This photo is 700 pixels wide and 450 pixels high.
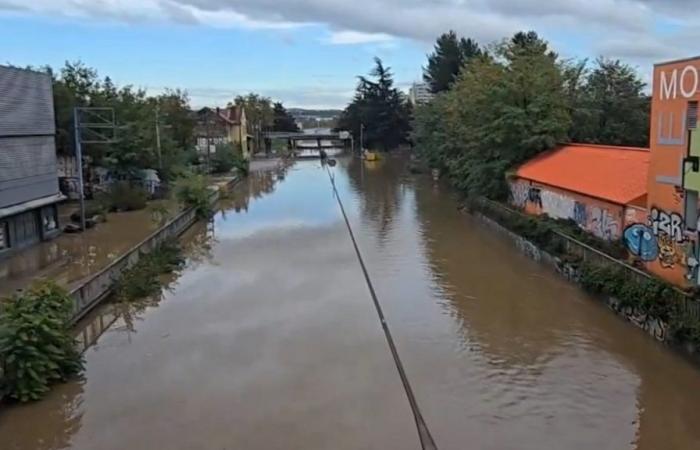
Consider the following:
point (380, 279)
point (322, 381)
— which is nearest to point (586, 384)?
point (322, 381)

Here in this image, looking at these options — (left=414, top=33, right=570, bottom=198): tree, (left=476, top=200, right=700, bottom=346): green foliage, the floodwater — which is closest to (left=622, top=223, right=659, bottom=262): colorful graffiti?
(left=476, top=200, right=700, bottom=346): green foliage

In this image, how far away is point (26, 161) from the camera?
81.2ft

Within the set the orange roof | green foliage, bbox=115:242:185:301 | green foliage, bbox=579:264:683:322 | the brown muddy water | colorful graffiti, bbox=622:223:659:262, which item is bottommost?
the brown muddy water

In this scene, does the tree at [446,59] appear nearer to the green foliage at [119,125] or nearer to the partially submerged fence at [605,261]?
the green foliage at [119,125]

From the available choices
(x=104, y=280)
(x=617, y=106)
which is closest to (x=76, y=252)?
(x=104, y=280)

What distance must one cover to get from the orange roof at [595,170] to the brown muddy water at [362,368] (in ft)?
10.5

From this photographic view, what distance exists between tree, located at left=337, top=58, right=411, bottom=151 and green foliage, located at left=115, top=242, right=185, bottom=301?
229 feet

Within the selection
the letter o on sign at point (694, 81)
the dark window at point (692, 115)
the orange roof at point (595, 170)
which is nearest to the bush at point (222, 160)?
the orange roof at point (595, 170)

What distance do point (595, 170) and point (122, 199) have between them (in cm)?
2260

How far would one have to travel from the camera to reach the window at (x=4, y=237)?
2325cm

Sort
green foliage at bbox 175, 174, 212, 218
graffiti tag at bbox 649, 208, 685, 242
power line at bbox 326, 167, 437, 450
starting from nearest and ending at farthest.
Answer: power line at bbox 326, 167, 437, 450, graffiti tag at bbox 649, 208, 685, 242, green foliage at bbox 175, 174, 212, 218

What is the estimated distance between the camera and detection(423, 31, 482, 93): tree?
7919cm

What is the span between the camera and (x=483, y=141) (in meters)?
32.5

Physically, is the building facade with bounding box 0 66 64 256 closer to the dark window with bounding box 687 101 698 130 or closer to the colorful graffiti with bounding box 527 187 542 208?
the colorful graffiti with bounding box 527 187 542 208
